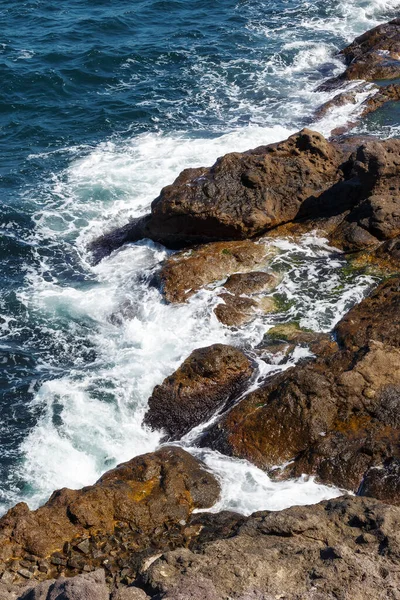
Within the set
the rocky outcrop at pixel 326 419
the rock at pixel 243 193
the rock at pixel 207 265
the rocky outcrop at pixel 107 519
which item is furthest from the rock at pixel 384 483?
the rock at pixel 243 193

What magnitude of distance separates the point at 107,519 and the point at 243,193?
1141 cm

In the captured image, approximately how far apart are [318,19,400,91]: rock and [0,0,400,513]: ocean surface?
124cm

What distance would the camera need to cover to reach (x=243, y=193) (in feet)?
70.8

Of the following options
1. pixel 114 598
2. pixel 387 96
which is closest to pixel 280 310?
pixel 114 598

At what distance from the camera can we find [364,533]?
34.8ft

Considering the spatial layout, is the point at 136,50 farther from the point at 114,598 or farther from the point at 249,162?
the point at 114,598

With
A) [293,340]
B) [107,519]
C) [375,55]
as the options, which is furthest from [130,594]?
[375,55]

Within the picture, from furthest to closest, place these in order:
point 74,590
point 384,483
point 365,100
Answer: point 365,100, point 384,483, point 74,590

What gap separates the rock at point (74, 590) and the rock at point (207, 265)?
1067 centimetres

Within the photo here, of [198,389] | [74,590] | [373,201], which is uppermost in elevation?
[74,590]

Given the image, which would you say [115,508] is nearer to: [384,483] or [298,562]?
[298,562]

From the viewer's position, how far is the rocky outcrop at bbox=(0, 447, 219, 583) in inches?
484

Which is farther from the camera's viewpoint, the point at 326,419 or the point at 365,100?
the point at 365,100

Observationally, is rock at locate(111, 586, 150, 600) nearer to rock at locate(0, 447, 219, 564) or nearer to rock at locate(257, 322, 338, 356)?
rock at locate(0, 447, 219, 564)
